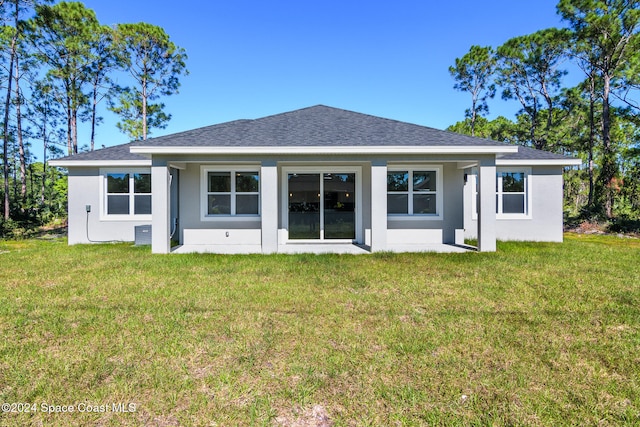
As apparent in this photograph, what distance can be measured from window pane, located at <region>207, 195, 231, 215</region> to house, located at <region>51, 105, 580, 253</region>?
33 millimetres

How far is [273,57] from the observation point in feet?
52.4

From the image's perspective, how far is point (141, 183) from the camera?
10.8 metres

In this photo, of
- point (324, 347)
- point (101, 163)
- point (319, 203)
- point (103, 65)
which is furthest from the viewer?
point (103, 65)

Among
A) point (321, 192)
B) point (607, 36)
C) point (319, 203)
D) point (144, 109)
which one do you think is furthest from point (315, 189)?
point (144, 109)

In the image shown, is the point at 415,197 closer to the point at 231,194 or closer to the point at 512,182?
the point at 512,182

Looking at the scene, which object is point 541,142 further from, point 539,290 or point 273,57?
point 539,290

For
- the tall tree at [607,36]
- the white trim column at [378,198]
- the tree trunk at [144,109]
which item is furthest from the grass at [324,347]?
the tree trunk at [144,109]

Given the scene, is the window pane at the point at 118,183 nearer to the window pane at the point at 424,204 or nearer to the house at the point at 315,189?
the house at the point at 315,189

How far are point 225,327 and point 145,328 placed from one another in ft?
3.11

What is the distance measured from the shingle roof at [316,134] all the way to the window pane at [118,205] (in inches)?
124

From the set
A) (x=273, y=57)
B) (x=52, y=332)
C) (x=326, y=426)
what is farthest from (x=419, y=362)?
(x=273, y=57)

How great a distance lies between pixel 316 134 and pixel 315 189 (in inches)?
71.4

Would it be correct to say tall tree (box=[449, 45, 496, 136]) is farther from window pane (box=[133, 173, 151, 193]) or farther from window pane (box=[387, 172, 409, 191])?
window pane (box=[133, 173, 151, 193])

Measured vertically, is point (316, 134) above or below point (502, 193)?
above
